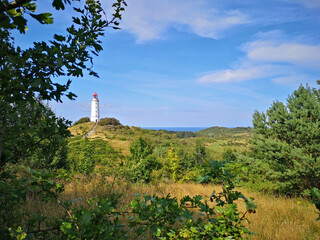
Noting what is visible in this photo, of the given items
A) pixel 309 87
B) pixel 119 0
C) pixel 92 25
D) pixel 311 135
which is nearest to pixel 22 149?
pixel 92 25

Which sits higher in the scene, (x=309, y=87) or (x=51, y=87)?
(x=309, y=87)

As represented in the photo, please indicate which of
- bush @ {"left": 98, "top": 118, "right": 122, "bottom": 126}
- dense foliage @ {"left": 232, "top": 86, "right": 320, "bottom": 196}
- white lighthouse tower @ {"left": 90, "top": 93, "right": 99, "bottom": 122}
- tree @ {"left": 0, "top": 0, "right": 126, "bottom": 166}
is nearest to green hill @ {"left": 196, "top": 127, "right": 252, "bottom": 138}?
bush @ {"left": 98, "top": 118, "right": 122, "bottom": 126}

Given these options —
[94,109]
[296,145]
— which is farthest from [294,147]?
[94,109]

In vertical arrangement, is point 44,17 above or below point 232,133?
above

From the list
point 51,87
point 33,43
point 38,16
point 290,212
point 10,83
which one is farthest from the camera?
point 290,212

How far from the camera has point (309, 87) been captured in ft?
25.5

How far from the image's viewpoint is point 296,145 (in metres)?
7.61

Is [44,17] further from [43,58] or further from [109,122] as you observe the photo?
[109,122]

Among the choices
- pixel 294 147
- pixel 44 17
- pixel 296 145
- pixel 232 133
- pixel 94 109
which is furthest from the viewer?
pixel 232 133

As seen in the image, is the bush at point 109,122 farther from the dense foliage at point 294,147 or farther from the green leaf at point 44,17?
the green leaf at point 44,17

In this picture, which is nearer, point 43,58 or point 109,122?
point 43,58

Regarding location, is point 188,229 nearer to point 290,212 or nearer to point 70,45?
point 70,45

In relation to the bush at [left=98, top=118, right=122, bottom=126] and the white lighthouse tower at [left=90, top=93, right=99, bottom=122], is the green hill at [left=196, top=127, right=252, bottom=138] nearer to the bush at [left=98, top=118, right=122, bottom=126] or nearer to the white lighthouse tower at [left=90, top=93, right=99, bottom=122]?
the bush at [left=98, top=118, right=122, bottom=126]

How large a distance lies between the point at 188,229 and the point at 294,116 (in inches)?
310
